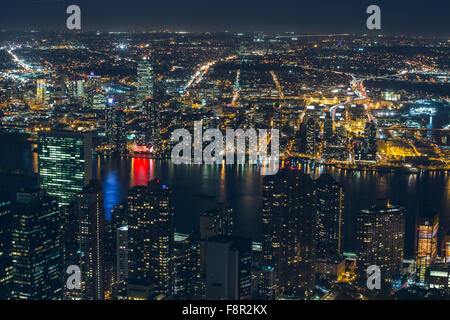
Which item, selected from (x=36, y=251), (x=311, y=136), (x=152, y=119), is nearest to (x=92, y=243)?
(x=36, y=251)

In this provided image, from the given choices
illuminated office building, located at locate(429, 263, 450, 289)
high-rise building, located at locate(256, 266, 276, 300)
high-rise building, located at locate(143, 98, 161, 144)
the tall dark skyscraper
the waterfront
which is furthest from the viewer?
high-rise building, located at locate(143, 98, 161, 144)

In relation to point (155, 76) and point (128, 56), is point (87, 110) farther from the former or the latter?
point (128, 56)

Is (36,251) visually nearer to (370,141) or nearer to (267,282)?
(267,282)

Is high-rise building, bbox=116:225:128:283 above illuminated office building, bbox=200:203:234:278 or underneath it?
underneath

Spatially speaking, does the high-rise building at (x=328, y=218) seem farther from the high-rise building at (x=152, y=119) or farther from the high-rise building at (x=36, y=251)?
the high-rise building at (x=152, y=119)

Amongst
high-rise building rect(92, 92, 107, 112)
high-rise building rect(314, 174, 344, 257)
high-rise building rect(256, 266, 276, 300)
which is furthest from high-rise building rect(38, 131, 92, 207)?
high-rise building rect(92, 92, 107, 112)

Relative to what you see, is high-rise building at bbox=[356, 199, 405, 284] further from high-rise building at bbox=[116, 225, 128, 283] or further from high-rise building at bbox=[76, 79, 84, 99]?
high-rise building at bbox=[76, 79, 84, 99]

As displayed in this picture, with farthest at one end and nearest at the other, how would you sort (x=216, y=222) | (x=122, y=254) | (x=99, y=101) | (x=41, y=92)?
(x=99, y=101)
(x=41, y=92)
(x=216, y=222)
(x=122, y=254)
